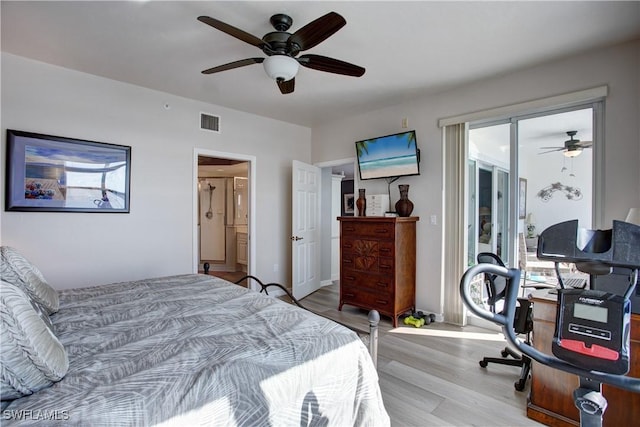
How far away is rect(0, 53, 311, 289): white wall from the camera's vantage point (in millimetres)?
2721

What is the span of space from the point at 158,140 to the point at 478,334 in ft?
13.5

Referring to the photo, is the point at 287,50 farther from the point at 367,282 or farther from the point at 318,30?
the point at 367,282

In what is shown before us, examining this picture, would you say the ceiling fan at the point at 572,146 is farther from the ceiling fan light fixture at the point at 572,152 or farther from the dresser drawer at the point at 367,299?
the dresser drawer at the point at 367,299

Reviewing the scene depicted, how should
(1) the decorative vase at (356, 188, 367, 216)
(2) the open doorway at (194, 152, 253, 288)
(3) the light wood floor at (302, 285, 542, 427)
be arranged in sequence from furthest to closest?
(2) the open doorway at (194, 152, 253, 288) → (1) the decorative vase at (356, 188, 367, 216) → (3) the light wood floor at (302, 285, 542, 427)

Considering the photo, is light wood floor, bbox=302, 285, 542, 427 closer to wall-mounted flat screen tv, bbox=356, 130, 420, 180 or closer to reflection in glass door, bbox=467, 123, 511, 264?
reflection in glass door, bbox=467, 123, 511, 264

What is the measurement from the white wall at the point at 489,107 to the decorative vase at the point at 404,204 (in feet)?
0.48

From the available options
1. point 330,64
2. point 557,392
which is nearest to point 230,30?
point 330,64

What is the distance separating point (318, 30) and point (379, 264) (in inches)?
97.6

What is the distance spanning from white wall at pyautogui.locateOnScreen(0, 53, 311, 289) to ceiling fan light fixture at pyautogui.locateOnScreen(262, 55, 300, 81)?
2011mm

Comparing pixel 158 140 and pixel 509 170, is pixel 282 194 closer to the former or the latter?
pixel 158 140

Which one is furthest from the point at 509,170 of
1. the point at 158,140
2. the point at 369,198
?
the point at 158,140

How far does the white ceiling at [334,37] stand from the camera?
2.01 m

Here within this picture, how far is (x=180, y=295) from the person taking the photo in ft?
6.70

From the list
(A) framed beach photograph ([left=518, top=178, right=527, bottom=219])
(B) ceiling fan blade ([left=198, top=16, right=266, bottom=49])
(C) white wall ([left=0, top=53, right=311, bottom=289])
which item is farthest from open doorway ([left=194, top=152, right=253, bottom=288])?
(A) framed beach photograph ([left=518, top=178, right=527, bottom=219])
